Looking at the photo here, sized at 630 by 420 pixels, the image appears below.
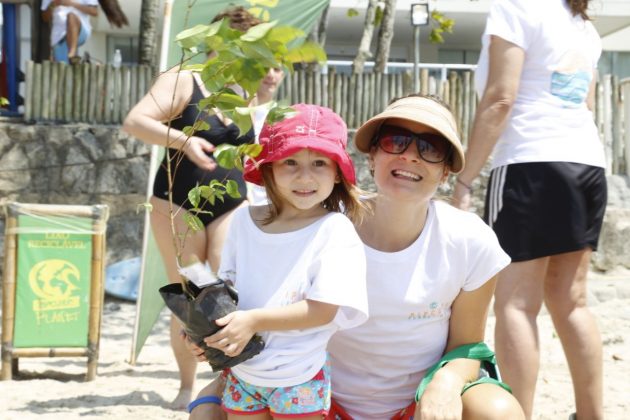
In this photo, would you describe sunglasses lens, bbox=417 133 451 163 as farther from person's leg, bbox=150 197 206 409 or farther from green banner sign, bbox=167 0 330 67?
green banner sign, bbox=167 0 330 67

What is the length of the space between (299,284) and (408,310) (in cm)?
31

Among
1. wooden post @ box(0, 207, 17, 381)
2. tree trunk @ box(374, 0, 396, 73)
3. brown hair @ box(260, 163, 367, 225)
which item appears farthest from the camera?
tree trunk @ box(374, 0, 396, 73)

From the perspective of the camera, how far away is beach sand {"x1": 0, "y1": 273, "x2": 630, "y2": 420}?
4.02 meters

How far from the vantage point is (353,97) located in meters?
8.27

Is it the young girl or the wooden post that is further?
the wooden post

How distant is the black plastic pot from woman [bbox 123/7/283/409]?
156cm

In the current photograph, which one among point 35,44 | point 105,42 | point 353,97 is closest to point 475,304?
point 353,97

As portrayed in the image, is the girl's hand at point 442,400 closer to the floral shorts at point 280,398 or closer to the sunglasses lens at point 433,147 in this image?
the floral shorts at point 280,398

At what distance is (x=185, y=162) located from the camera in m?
3.85

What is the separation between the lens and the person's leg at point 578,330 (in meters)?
3.19

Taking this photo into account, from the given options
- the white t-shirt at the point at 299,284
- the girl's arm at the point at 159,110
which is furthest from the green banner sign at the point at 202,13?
the white t-shirt at the point at 299,284

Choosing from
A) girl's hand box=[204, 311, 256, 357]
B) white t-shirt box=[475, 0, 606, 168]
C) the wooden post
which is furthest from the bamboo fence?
girl's hand box=[204, 311, 256, 357]

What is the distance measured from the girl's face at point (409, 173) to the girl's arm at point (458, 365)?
0.29 metres

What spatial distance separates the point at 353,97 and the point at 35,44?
3488 mm
